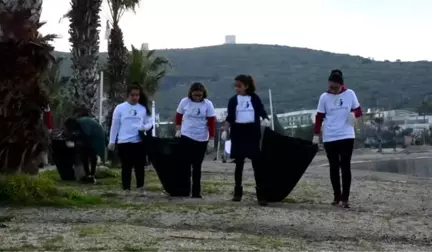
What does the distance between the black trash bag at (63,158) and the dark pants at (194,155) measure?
3877mm

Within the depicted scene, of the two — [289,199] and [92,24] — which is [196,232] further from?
[92,24]

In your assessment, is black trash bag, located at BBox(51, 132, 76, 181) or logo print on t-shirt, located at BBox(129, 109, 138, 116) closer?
logo print on t-shirt, located at BBox(129, 109, 138, 116)

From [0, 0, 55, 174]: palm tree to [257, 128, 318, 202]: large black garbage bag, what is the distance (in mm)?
2940

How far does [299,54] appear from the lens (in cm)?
12112

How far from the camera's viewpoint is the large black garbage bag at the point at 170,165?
1164cm

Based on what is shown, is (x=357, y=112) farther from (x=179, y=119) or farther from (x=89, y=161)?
(x=89, y=161)

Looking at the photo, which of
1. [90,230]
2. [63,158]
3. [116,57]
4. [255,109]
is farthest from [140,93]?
[116,57]

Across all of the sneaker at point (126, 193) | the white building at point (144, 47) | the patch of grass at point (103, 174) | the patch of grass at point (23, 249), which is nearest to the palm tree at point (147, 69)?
the white building at point (144, 47)

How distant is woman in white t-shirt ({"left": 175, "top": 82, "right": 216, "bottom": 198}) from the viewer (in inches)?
453

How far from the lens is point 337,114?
35.1 ft

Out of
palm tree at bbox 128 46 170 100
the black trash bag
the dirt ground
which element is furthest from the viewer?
palm tree at bbox 128 46 170 100

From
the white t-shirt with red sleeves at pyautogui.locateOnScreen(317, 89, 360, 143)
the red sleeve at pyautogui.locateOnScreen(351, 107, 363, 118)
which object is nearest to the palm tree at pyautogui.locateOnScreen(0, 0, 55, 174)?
the white t-shirt with red sleeves at pyautogui.locateOnScreen(317, 89, 360, 143)

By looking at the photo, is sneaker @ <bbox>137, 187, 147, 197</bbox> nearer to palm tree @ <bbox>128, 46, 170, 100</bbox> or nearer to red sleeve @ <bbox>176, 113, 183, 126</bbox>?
red sleeve @ <bbox>176, 113, 183, 126</bbox>

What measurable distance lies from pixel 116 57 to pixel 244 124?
1463cm
